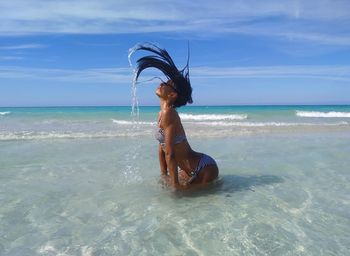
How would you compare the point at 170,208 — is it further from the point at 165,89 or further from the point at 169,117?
the point at 165,89

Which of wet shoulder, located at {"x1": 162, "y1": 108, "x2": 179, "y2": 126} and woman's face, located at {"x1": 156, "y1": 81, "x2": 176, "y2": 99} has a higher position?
woman's face, located at {"x1": 156, "y1": 81, "x2": 176, "y2": 99}

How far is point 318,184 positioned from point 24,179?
4.29 m

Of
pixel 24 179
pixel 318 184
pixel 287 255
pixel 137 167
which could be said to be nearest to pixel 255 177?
pixel 318 184

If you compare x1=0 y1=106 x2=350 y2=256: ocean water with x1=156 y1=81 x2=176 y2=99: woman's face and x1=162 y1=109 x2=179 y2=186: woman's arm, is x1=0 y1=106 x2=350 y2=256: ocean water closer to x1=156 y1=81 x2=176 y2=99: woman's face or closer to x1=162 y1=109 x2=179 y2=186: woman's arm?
x1=162 y1=109 x2=179 y2=186: woman's arm

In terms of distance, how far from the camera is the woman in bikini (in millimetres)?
5250

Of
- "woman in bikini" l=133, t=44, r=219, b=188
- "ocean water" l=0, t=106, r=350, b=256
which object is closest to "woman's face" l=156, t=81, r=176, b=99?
"woman in bikini" l=133, t=44, r=219, b=188

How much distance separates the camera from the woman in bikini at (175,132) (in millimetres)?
5250

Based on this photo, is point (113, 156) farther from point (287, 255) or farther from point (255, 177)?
point (287, 255)

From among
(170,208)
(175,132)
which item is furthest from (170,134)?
(170,208)

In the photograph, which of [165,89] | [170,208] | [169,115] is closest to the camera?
[170,208]

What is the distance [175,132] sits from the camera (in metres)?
5.28

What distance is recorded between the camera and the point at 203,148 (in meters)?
10.0

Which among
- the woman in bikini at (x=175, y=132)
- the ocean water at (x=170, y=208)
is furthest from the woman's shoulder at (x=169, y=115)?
the ocean water at (x=170, y=208)

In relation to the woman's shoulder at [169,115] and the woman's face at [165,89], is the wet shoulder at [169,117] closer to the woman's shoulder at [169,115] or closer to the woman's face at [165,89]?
the woman's shoulder at [169,115]
